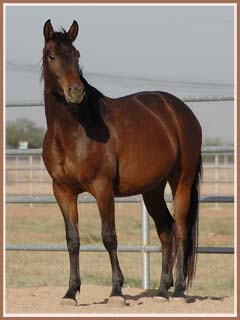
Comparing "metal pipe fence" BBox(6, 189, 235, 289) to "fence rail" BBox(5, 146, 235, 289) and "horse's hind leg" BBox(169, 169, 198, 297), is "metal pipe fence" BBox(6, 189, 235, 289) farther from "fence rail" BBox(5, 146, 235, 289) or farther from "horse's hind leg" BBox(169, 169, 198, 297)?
"horse's hind leg" BBox(169, 169, 198, 297)

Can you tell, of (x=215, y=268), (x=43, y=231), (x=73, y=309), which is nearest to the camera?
(x=73, y=309)

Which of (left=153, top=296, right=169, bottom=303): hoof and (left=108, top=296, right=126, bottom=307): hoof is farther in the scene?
(left=153, top=296, right=169, bottom=303): hoof

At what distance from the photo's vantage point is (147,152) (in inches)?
281

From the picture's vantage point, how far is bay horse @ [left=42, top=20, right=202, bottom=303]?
6.67 m

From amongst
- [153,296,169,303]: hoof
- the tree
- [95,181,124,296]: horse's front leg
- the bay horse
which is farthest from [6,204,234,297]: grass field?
the tree

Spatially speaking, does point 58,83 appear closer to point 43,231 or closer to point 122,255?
point 122,255

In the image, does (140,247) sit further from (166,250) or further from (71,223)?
(71,223)

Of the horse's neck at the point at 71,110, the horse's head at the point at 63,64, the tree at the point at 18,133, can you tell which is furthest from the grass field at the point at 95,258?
the tree at the point at 18,133

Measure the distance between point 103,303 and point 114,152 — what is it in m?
1.29

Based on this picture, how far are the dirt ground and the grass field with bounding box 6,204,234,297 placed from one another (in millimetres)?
1307

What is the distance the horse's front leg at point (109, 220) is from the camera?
666cm

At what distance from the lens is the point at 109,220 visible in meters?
6.70

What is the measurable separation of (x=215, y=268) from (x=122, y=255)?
2.03 meters

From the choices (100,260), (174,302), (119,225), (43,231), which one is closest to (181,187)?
(174,302)
